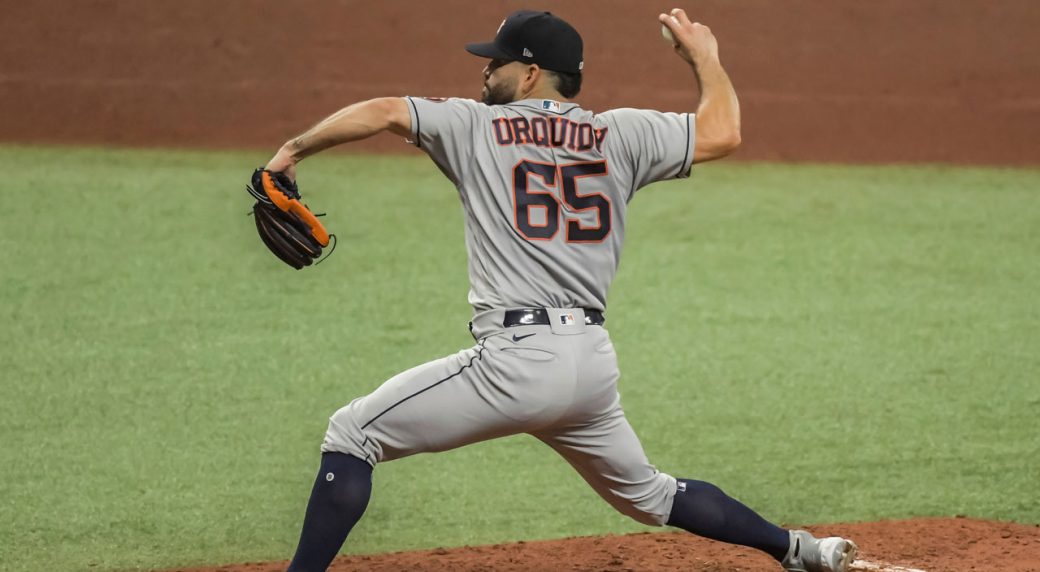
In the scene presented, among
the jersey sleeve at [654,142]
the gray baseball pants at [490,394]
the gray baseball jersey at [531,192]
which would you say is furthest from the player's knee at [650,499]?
the jersey sleeve at [654,142]

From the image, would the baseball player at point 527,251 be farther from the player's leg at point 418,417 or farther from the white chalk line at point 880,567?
the white chalk line at point 880,567

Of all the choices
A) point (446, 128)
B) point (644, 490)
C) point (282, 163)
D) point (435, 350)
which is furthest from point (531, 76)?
point (435, 350)

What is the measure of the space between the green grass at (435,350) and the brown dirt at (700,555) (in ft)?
1.29

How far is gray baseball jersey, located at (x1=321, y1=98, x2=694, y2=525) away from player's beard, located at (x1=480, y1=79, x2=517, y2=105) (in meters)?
0.07

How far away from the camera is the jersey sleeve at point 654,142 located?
11.4 ft

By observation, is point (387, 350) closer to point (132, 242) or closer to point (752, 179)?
point (132, 242)

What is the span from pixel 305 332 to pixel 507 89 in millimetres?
3930

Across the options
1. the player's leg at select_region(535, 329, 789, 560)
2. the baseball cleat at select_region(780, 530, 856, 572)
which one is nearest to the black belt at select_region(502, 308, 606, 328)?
the player's leg at select_region(535, 329, 789, 560)

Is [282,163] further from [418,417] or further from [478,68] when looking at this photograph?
[478,68]

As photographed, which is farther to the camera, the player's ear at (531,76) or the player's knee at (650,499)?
the player's knee at (650,499)

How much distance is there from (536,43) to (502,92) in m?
0.17

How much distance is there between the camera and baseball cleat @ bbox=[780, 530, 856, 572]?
3.73 metres

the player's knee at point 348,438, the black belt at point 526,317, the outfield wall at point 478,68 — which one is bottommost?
the player's knee at point 348,438

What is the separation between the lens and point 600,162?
342 centimetres
